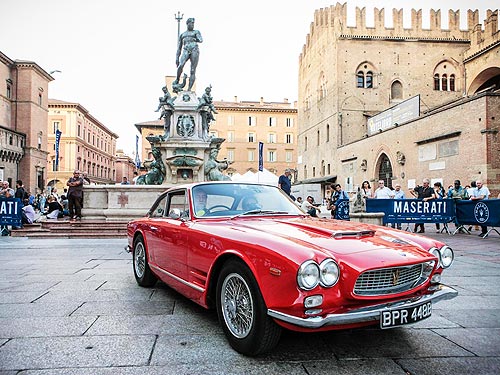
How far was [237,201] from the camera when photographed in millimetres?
4570

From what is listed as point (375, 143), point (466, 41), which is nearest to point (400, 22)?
point (466, 41)

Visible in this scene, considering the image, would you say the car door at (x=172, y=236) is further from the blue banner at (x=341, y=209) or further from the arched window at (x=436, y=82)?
the arched window at (x=436, y=82)

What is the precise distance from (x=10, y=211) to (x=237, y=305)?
1148 centimetres

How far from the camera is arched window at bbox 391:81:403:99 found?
4028cm

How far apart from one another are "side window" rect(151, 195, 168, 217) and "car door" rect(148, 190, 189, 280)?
26 mm

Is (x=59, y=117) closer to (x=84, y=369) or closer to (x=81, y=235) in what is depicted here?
(x=81, y=235)

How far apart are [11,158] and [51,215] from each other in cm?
4020

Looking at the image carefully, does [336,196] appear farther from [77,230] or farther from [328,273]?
[328,273]

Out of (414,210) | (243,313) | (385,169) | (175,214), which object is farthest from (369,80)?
(243,313)

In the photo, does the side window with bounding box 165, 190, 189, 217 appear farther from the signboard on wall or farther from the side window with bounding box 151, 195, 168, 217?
the signboard on wall

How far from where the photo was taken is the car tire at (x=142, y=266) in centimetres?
529

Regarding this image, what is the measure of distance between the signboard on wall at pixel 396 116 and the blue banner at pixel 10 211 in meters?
25.6

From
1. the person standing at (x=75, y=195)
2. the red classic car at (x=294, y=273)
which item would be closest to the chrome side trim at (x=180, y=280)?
the red classic car at (x=294, y=273)

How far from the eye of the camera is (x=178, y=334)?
3.56 metres
